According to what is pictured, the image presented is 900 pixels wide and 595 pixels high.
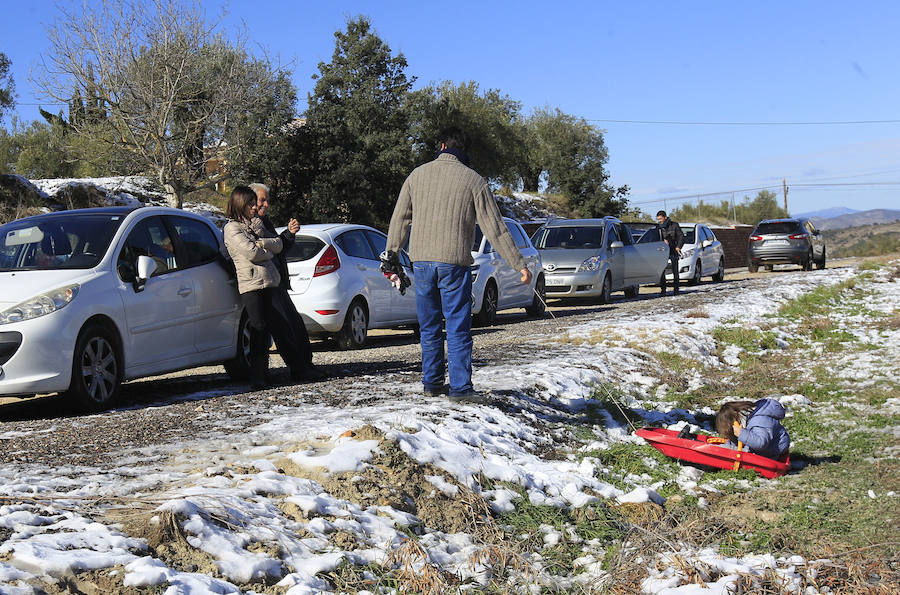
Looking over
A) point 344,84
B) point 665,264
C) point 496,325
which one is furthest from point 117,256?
point 344,84

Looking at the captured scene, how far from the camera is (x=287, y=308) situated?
845 centimetres

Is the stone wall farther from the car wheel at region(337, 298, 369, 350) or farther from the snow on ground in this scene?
Answer: the snow on ground

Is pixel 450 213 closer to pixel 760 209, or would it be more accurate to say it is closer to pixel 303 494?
pixel 303 494

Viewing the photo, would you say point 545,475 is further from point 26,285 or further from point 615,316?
point 615,316

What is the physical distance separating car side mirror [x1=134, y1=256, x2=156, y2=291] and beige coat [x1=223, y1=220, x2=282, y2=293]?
748 mm

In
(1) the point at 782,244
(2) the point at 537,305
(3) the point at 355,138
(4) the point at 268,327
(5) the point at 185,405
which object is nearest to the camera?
(5) the point at 185,405

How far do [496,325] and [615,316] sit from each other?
2.10 m

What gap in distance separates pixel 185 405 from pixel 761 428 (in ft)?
14.6

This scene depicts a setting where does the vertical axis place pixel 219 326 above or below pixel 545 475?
above

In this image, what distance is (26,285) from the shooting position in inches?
272

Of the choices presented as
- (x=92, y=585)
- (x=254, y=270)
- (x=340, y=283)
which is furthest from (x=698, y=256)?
(x=92, y=585)

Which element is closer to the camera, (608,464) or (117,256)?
(608,464)

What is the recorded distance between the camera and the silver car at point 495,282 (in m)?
15.1

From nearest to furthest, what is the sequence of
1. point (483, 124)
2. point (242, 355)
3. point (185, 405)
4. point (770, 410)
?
1. point (770, 410)
2. point (185, 405)
3. point (242, 355)
4. point (483, 124)
